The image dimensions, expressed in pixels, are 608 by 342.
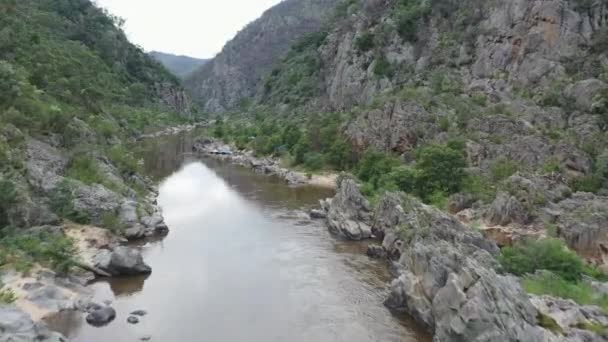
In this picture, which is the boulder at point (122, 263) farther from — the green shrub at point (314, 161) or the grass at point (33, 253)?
the green shrub at point (314, 161)

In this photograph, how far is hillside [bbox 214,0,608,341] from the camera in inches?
1096

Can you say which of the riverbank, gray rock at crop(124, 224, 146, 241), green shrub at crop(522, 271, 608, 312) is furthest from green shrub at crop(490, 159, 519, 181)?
gray rock at crop(124, 224, 146, 241)

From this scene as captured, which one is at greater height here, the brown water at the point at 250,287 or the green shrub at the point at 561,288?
the green shrub at the point at 561,288

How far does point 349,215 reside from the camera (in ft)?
123

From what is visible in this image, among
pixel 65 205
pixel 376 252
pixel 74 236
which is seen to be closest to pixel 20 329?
pixel 74 236

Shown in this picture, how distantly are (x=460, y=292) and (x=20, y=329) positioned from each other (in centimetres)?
1530

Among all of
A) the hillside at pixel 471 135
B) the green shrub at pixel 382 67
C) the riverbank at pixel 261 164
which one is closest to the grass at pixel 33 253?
the hillside at pixel 471 135

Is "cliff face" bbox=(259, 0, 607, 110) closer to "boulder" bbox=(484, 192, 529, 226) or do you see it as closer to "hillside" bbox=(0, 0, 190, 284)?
"boulder" bbox=(484, 192, 529, 226)

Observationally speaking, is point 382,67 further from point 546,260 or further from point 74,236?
point 546,260

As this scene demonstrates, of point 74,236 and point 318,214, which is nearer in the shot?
point 74,236

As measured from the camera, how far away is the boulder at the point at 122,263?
2750 cm

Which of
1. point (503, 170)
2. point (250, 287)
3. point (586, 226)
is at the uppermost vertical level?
point (503, 170)

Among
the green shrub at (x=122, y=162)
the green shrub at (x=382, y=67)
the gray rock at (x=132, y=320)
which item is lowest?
the gray rock at (x=132, y=320)

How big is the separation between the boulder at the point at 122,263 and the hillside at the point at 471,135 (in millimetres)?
12868
